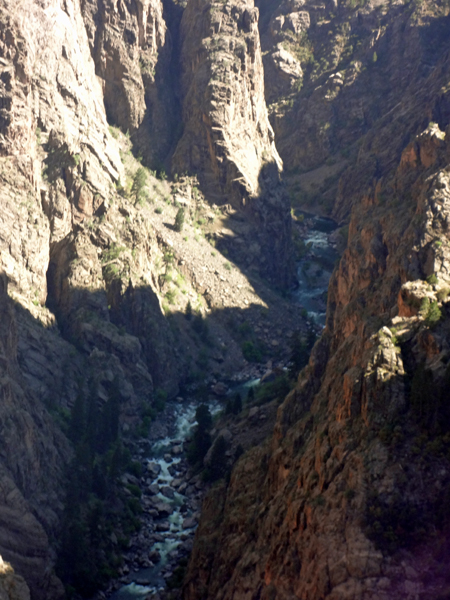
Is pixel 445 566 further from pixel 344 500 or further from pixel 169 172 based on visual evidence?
pixel 169 172

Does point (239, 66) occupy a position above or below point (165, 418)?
above

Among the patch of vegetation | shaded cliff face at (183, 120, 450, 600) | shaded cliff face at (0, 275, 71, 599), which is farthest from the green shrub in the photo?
shaded cliff face at (183, 120, 450, 600)

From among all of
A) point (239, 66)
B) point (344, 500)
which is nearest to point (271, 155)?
point (239, 66)

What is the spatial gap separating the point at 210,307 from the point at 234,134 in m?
38.4

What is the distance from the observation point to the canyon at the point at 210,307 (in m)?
50.3

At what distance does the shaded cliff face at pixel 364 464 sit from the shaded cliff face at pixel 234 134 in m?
69.0

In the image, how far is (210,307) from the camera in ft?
415

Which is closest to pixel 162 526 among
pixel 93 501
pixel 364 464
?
pixel 93 501

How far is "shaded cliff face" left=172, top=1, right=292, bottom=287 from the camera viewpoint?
146 m

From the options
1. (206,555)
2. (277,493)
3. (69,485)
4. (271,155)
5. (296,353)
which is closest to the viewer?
(277,493)

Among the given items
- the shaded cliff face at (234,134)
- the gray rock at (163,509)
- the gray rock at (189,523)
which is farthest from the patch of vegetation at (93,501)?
the shaded cliff face at (234,134)

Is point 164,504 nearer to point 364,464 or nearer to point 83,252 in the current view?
point 364,464

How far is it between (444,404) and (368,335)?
42.2 feet

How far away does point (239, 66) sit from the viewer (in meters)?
149
